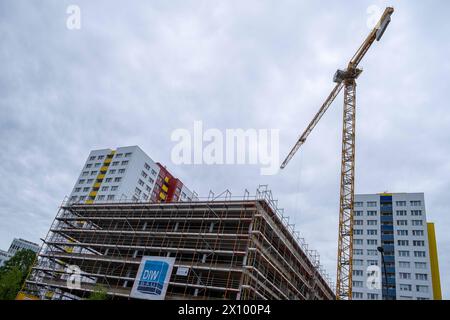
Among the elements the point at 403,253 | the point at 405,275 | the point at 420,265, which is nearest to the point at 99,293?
the point at 405,275

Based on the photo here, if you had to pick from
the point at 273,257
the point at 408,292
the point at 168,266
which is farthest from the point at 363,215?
the point at 168,266

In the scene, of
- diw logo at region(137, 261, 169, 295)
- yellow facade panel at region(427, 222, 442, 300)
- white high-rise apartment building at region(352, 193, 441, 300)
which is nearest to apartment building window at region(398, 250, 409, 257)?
white high-rise apartment building at region(352, 193, 441, 300)

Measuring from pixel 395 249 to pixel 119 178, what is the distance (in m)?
56.2

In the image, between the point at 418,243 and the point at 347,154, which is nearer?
the point at 347,154

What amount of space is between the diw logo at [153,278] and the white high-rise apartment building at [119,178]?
1531 inches

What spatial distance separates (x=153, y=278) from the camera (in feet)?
86.8

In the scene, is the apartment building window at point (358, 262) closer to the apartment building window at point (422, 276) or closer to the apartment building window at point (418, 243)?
the apartment building window at point (422, 276)

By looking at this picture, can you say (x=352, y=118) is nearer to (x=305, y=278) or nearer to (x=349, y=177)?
(x=349, y=177)

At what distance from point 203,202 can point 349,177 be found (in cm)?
2372

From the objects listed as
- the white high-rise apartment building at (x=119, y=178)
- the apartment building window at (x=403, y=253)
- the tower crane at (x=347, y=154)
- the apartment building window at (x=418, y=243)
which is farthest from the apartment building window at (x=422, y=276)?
the white high-rise apartment building at (x=119, y=178)

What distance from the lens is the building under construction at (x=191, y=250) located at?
2756 cm

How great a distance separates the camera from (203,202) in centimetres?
3173

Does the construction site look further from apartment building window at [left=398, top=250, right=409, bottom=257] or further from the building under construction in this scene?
apartment building window at [left=398, top=250, right=409, bottom=257]

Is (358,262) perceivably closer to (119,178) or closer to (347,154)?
(347,154)
